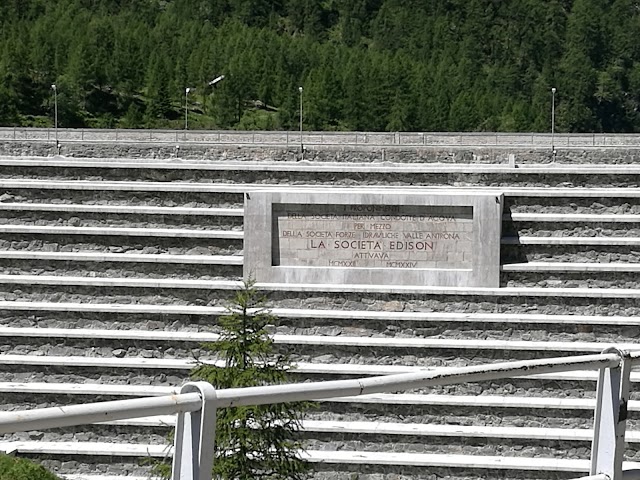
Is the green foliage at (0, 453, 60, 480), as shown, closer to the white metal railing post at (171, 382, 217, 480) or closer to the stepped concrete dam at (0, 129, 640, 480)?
the white metal railing post at (171, 382, 217, 480)

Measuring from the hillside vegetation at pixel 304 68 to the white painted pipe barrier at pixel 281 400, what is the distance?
4598 centimetres

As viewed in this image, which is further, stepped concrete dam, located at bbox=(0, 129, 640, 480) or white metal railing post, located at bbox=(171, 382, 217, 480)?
stepped concrete dam, located at bbox=(0, 129, 640, 480)

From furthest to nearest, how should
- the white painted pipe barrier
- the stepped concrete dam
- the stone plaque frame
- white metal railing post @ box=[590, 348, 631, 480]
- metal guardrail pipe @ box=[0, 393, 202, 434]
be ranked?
the stone plaque frame
the stepped concrete dam
white metal railing post @ box=[590, 348, 631, 480]
the white painted pipe barrier
metal guardrail pipe @ box=[0, 393, 202, 434]

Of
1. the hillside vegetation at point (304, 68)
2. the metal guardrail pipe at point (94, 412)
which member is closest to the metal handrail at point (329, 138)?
the metal guardrail pipe at point (94, 412)

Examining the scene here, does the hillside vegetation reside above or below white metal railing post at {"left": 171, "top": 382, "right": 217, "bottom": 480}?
above

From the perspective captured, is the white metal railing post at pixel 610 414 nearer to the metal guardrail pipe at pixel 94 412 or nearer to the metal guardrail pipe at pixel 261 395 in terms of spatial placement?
the metal guardrail pipe at pixel 261 395

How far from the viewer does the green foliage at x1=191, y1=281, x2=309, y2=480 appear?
1400 centimetres

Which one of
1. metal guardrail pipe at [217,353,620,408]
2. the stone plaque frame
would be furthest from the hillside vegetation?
metal guardrail pipe at [217,353,620,408]

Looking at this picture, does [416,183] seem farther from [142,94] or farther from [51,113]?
[142,94]

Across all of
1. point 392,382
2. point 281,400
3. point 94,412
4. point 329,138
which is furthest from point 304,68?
point 94,412

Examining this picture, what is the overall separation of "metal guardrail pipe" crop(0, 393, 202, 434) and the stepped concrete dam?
46.9 ft

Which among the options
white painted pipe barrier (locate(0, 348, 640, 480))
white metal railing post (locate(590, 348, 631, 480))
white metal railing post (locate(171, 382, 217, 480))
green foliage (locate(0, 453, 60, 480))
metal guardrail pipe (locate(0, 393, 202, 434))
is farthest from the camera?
green foliage (locate(0, 453, 60, 480))

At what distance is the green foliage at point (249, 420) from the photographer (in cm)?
1400

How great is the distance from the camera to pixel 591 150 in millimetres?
21922
